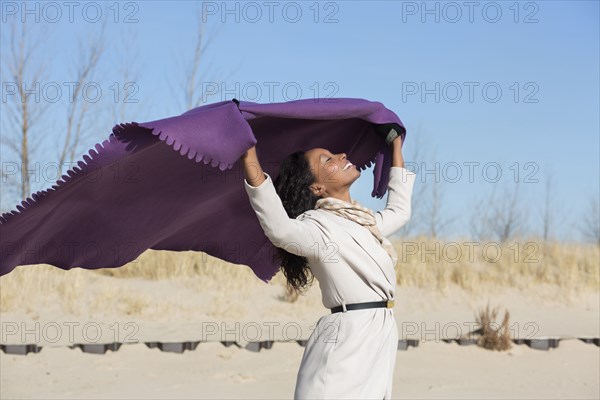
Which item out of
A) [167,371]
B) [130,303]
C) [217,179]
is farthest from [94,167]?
[130,303]

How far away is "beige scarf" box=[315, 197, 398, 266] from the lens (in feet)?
→ 13.0

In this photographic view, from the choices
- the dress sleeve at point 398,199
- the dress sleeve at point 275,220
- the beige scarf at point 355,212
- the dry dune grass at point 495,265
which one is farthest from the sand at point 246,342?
the dress sleeve at point 275,220

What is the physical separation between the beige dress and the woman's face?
116 mm

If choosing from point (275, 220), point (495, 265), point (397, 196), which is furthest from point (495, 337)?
point (275, 220)

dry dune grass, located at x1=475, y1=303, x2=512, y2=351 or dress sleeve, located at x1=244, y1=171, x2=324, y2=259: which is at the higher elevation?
dress sleeve, located at x1=244, y1=171, x2=324, y2=259

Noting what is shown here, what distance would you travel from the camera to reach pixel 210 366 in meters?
8.70

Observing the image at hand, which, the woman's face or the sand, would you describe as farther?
the sand

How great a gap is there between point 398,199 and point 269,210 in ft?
3.27

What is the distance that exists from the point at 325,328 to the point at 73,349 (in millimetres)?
5644

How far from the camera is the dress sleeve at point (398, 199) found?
14.1 feet

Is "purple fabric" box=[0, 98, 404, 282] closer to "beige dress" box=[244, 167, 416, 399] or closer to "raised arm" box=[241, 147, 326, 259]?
"raised arm" box=[241, 147, 326, 259]

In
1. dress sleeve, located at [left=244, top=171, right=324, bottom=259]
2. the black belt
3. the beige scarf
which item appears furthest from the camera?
the beige scarf

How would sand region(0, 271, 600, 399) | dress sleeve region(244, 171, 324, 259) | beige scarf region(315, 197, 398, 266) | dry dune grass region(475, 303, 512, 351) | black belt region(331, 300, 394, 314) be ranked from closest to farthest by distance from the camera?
dress sleeve region(244, 171, 324, 259), black belt region(331, 300, 394, 314), beige scarf region(315, 197, 398, 266), sand region(0, 271, 600, 399), dry dune grass region(475, 303, 512, 351)

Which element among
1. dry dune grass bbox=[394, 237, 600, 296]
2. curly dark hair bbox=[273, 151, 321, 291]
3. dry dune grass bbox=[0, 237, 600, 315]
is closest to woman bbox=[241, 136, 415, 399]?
curly dark hair bbox=[273, 151, 321, 291]
